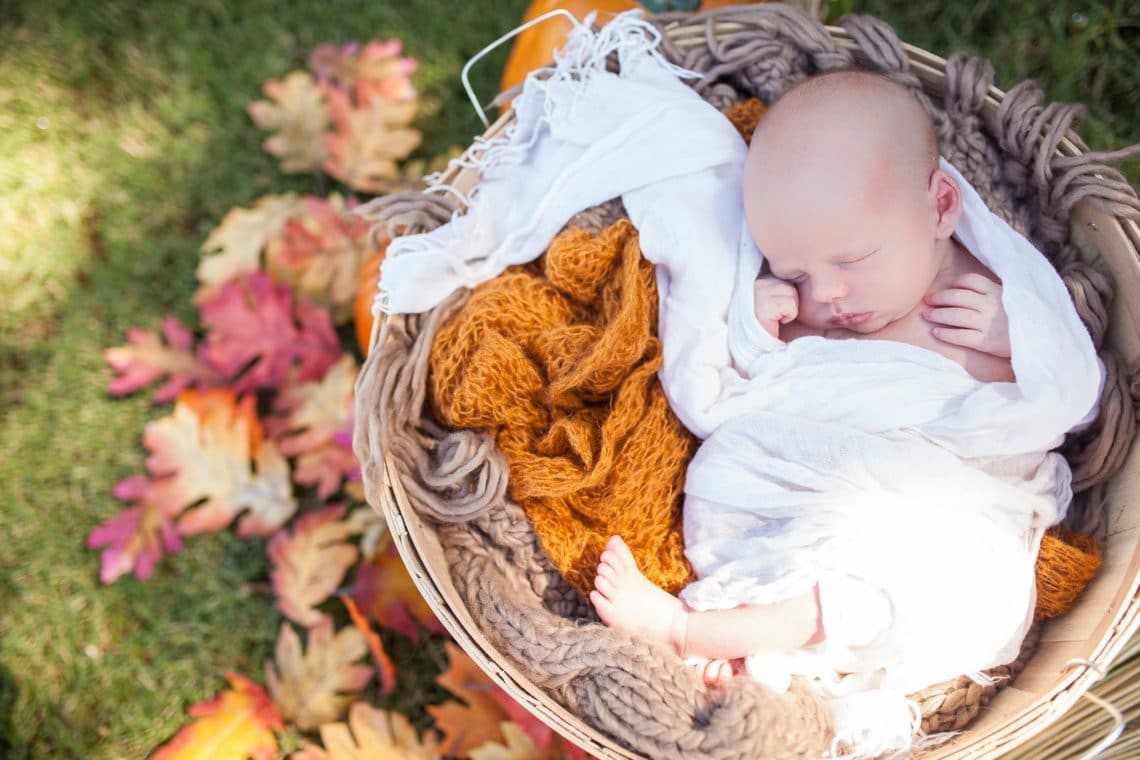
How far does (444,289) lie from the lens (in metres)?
1.67

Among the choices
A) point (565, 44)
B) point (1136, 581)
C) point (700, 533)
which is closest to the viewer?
point (1136, 581)

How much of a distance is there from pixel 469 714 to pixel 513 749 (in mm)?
124

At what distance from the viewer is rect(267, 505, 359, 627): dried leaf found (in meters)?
1.91

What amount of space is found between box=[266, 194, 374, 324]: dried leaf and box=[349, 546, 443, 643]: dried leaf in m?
0.61

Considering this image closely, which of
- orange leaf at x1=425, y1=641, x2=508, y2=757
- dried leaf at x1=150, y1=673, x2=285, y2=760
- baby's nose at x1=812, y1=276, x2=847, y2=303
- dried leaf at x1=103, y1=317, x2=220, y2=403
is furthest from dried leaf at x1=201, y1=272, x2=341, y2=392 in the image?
baby's nose at x1=812, y1=276, x2=847, y2=303

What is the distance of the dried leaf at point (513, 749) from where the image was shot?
1.69 metres

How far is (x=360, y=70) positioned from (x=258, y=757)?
1.61 metres

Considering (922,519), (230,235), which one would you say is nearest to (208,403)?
(230,235)

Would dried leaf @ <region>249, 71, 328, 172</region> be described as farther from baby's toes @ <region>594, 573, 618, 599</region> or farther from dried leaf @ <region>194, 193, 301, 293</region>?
baby's toes @ <region>594, 573, 618, 599</region>

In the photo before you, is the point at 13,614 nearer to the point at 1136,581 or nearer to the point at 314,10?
the point at 314,10

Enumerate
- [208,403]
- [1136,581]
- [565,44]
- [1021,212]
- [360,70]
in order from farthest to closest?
[360,70] < [208,403] < [565,44] < [1021,212] < [1136,581]

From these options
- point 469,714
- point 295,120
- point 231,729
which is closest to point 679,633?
point 469,714

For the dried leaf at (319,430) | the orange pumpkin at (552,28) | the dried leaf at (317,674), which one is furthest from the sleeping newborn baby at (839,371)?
the dried leaf at (319,430)

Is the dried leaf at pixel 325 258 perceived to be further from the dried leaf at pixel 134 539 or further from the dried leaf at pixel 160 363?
the dried leaf at pixel 134 539
